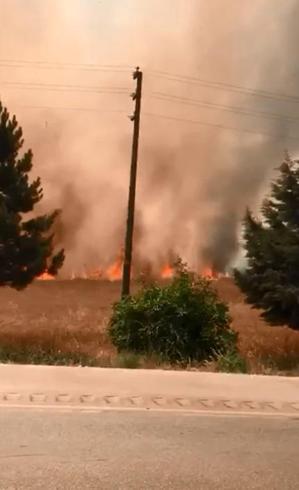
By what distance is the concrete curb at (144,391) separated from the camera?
24.9ft

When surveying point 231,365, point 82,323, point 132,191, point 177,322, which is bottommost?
point 82,323

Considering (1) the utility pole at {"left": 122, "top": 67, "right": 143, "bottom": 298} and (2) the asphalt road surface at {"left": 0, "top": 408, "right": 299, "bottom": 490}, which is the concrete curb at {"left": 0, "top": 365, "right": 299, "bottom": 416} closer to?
(2) the asphalt road surface at {"left": 0, "top": 408, "right": 299, "bottom": 490}

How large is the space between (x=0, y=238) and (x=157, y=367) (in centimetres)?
1408

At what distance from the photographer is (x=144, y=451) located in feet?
18.9

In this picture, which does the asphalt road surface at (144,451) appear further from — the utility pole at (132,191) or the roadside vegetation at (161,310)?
the utility pole at (132,191)

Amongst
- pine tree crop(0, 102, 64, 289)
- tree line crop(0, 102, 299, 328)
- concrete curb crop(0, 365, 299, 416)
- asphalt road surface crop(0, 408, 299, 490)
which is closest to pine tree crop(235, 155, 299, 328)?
tree line crop(0, 102, 299, 328)

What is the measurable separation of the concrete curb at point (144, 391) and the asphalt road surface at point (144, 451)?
40 centimetres

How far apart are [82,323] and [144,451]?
880 inches

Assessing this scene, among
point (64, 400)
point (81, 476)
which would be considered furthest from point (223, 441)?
point (64, 400)

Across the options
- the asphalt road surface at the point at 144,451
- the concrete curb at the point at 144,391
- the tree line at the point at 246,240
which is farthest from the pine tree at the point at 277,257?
the asphalt road surface at the point at 144,451

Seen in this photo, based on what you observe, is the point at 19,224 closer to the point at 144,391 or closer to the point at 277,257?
the point at 277,257

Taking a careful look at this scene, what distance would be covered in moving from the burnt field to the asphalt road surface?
17.1 feet

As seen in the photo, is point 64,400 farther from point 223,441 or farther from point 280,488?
point 280,488

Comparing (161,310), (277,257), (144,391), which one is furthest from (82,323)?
(144,391)
